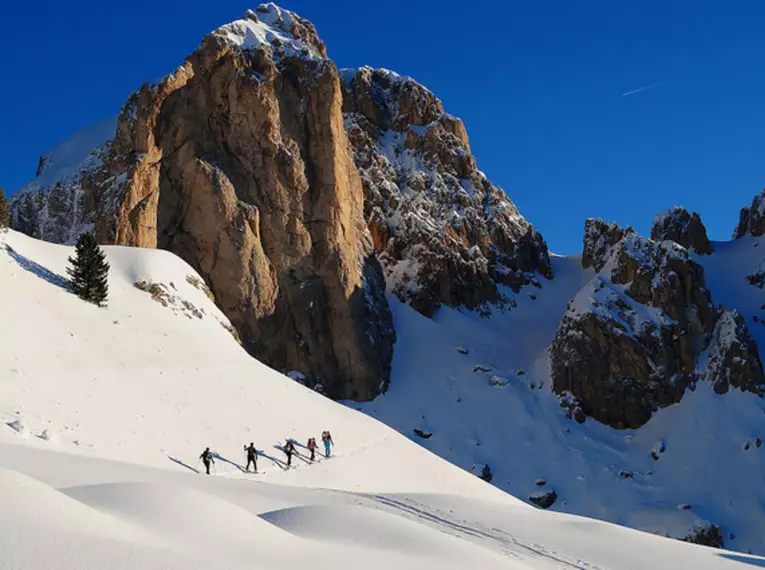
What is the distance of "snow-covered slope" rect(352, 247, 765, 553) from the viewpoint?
56656 millimetres

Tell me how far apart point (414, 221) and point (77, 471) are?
66.7m

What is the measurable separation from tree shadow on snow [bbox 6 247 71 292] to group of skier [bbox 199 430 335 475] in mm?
11152

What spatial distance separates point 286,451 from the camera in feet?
83.4

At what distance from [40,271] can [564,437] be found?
48.0m

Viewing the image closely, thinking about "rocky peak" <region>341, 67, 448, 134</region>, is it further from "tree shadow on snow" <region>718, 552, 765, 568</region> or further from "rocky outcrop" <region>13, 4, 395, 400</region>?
"tree shadow on snow" <region>718, 552, 765, 568</region>

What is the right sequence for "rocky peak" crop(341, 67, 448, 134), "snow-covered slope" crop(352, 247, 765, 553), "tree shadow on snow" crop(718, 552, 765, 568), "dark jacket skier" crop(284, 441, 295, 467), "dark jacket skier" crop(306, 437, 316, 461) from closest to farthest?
"tree shadow on snow" crop(718, 552, 765, 568), "dark jacket skier" crop(284, 441, 295, 467), "dark jacket skier" crop(306, 437, 316, 461), "snow-covered slope" crop(352, 247, 765, 553), "rocky peak" crop(341, 67, 448, 134)

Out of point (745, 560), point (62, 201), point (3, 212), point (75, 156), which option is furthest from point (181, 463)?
point (75, 156)

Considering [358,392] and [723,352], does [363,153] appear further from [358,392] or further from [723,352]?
→ [723,352]

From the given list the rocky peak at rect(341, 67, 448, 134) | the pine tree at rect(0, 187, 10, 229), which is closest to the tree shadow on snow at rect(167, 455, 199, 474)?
the pine tree at rect(0, 187, 10, 229)

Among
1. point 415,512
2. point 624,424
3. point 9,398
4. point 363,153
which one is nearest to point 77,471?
point 9,398

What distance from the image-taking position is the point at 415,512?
1858 centimetres

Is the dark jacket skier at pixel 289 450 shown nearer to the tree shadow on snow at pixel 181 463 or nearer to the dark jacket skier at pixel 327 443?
the dark jacket skier at pixel 327 443

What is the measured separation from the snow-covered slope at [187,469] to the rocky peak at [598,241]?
6860 cm

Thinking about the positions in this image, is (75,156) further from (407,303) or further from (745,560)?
(745,560)
